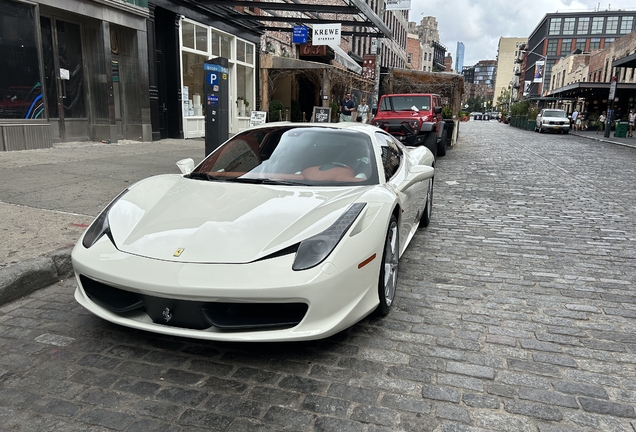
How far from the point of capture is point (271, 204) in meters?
3.09

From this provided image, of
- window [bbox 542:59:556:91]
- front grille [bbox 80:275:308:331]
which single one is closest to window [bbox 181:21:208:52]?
front grille [bbox 80:275:308:331]

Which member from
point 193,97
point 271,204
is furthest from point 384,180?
point 193,97

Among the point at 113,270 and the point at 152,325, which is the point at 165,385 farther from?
the point at 113,270

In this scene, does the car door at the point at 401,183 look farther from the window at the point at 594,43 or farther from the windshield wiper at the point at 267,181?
the window at the point at 594,43

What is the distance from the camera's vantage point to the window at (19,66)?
9570 mm

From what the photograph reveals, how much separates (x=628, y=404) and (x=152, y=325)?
8.15ft

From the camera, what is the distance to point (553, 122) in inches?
1335

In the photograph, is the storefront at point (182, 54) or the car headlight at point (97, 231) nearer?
the car headlight at point (97, 231)

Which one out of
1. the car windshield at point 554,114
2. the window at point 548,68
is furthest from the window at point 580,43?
the car windshield at point 554,114

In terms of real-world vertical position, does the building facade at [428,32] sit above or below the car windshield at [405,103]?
above

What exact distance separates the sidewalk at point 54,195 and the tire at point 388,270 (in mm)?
2665

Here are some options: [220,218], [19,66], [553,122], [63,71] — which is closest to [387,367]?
[220,218]

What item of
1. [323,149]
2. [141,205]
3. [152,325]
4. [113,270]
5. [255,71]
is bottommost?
[152,325]

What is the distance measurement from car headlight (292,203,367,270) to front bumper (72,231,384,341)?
0.04 metres
